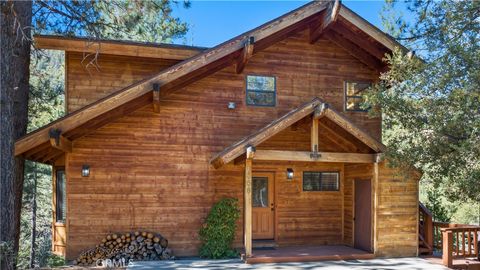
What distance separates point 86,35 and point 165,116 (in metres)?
2.73

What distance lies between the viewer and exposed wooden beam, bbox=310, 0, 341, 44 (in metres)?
9.20

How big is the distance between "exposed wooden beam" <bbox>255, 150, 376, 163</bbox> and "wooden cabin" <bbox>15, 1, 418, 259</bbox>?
0.02m

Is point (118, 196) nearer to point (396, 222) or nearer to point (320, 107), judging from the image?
point (320, 107)

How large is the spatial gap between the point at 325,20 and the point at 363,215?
491cm

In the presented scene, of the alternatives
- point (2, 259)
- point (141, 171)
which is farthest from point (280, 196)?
point (2, 259)

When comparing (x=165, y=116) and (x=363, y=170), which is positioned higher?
(x=165, y=116)

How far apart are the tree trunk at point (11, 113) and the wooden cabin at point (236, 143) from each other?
402mm

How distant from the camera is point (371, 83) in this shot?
10.5 metres

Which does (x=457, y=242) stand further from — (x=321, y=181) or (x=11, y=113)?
(x=11, y=113)

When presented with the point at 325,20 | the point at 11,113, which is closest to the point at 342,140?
the point at 325,20

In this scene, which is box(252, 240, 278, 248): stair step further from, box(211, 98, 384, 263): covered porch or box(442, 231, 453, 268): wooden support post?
box(442, 231, 453, 268): wooden support post

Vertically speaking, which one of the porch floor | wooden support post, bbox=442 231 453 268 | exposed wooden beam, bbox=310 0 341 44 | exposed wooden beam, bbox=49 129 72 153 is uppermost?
exposed wooden beam, bbox=310 0 341 44

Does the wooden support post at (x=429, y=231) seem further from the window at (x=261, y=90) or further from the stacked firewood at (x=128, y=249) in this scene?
the stacked firewood at (x=128, y=249)

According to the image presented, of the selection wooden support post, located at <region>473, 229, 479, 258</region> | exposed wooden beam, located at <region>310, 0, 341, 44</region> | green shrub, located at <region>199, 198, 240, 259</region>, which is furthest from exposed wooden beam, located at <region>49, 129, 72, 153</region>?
wooden support post, located at <region>473, 229, 479, 258</region>
